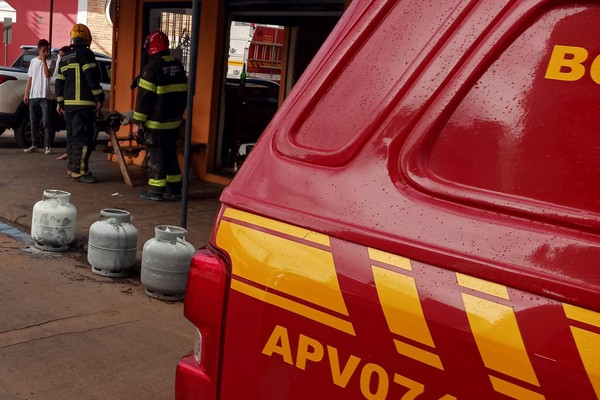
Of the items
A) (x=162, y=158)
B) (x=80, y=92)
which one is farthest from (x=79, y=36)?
(x=162, y=158)

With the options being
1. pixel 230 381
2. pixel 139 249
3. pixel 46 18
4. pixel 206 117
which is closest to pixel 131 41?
pixel 206 117

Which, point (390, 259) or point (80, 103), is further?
point (80, 103)

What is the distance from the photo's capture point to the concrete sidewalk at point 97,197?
24.3 ft

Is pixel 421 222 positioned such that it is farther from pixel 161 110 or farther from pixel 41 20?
pixel 41 20

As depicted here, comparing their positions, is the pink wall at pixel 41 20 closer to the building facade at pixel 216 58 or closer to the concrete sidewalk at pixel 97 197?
the concrete sidewalk at pixel 97 197

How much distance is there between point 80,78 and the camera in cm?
894

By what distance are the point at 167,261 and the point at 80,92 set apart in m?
4.40

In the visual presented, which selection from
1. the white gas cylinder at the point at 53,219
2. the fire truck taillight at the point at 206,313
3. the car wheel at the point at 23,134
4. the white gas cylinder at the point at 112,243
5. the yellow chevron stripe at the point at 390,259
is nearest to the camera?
the yellow chevron stripe at the point at 390,259

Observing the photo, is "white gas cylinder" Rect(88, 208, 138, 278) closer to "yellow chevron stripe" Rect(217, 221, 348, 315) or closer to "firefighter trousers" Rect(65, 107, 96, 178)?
"firefighter trousers" Rect(65, 107, 96, 178)

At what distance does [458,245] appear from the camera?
1628 millimetres

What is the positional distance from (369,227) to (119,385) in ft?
8.94

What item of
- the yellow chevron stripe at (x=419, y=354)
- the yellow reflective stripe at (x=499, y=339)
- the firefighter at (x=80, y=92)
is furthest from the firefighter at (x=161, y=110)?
the yellow reflective stripe at (x=499, y=339)

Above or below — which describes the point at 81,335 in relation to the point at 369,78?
below

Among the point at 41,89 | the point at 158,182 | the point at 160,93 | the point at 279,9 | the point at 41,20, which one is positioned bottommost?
the point at 158,182
